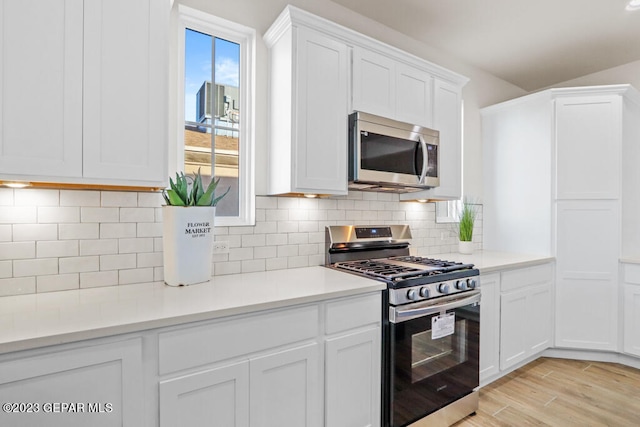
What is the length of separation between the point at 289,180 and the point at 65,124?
41.8 inches

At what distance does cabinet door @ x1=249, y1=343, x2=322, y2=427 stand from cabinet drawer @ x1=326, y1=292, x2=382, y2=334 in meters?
0.15

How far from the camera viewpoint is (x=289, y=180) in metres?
1.99

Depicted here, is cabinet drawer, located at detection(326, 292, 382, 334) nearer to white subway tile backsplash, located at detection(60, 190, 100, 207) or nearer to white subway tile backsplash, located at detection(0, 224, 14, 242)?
white subway tile backsplash, located at detection(60, 190, 100, 207)

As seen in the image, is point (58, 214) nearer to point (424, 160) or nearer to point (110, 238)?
point (110, 238)

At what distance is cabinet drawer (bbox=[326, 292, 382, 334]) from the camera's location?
1.69 metres

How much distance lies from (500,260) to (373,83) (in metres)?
1.76

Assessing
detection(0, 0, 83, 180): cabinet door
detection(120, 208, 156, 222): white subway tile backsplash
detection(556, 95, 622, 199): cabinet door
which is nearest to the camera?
detection(0, 0, 83, 180): cabinet door

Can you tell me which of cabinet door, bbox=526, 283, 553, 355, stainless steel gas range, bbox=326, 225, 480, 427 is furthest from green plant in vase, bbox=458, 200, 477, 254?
stainless steel gas range, bbox=326, 225, 480, 427

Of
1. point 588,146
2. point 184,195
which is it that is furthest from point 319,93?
point 588,146

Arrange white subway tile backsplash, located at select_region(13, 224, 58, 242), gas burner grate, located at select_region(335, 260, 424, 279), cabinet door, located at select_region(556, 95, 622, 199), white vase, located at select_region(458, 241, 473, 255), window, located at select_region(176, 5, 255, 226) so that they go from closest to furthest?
white subway tile backsplash, located at select_region(13, 224, 58, 242) → gas burner grate, located at select_region(335, 260, 424, 279) → window, located at select_region(176, 5, 255, 226) → cabinet door, located at select_region(556, 95, 622, 199) → white vase, located at select_region(458, 241, 473, 255)

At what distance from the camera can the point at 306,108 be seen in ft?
6.66

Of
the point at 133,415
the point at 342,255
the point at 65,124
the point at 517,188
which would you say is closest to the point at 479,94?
the point at 517,188

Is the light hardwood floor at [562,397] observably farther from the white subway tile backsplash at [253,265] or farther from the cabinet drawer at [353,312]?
the white subway tile backsplash at [253,265]

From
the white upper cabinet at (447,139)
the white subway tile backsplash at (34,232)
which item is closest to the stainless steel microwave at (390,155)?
the white upper cabinet at (447,139)
